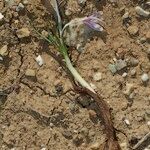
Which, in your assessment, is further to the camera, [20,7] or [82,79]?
[20,7]

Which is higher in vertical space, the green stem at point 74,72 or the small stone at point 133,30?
the small stone at point 133,30

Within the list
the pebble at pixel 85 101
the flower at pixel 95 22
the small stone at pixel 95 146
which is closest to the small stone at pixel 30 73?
the pebble at pixel 85 101

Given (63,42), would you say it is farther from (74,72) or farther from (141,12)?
(141,12)

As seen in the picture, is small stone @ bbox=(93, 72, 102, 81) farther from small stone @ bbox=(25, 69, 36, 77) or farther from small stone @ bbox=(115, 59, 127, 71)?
small stone @ bbox=(25, 69, 36, 77)

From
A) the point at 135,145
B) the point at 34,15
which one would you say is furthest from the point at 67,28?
the point at 135,145

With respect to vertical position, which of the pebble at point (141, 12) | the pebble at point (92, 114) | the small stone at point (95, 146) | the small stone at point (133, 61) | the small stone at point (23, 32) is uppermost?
the pebble at point (141, 12)

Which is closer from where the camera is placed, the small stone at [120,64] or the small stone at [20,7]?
the small stone at [120,64]

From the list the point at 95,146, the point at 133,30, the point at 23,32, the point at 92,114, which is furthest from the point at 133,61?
the point at 23,32

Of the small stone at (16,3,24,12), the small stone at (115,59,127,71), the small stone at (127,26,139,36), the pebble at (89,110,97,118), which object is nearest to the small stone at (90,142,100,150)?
the pebble at (89,110,97,118)

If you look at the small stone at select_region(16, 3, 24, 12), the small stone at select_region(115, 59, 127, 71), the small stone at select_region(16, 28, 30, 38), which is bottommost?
the small stone at select_region(16, 28, 30, 38)

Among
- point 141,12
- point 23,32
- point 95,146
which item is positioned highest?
point 141,12

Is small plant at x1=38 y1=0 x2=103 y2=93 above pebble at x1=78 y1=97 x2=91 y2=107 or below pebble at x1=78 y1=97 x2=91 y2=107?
above

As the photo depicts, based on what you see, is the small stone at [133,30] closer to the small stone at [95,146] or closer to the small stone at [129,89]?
the small stone at [129,89]
